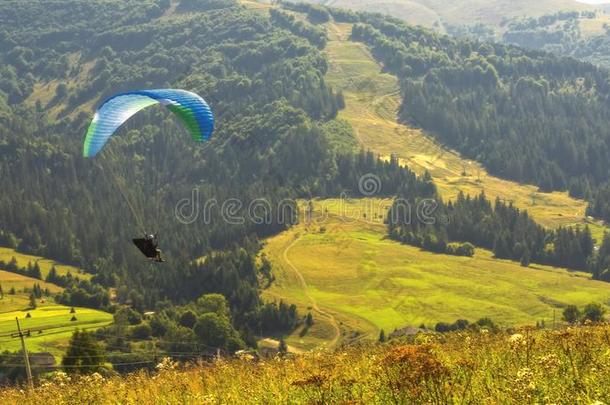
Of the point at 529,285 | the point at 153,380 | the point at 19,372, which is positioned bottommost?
the point at 529,285

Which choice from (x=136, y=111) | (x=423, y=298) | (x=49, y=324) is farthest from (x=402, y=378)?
(x=423, y=298)

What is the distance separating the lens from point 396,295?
605 ft

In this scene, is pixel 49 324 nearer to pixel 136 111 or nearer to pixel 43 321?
pixel 43 321

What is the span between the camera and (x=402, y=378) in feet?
42.7

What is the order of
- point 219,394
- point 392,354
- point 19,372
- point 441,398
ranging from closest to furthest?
point 441,398
point 392,354
point 219,394
point 19,372

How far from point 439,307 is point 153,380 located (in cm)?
16156

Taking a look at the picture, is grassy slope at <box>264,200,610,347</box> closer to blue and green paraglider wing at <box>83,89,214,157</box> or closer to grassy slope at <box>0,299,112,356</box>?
grassy slope at <box>0,299,112,356</box>

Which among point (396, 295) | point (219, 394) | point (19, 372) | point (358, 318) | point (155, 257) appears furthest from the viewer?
point (396, 295)

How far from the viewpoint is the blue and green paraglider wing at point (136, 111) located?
2697 cm

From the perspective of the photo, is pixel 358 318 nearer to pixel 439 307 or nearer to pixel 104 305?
pixel 439 307

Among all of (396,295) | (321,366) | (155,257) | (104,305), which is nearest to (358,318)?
(396,295)

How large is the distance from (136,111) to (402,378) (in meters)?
18.6

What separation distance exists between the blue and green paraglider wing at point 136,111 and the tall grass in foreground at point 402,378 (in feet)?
33.1

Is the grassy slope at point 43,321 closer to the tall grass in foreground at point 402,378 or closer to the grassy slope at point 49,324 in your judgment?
the grassy slope at point 49,324
